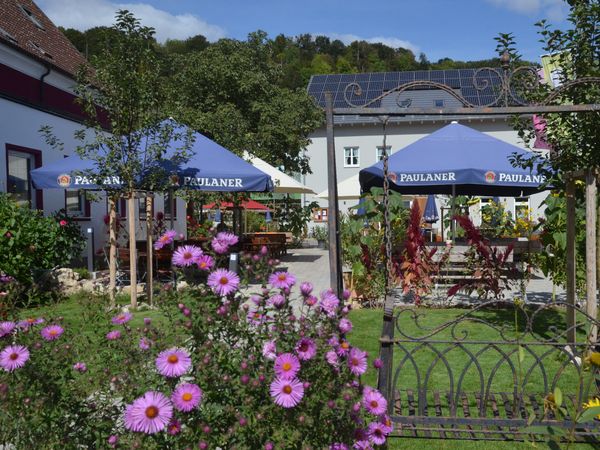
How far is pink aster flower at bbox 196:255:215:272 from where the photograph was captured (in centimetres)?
251

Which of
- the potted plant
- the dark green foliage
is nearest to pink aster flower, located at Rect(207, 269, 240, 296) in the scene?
the dark green foliage

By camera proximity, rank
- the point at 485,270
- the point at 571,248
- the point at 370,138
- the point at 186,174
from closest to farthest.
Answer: the point at 571,248 < the point at 485,270 < the point at 186,174 < the point at 370,138

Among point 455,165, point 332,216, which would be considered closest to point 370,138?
point 455,165

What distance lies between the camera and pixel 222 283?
2.46 metres

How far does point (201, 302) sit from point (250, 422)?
0.52m

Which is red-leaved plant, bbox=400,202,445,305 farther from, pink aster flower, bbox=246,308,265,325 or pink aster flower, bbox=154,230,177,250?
pink aster flower, bbox=246,308,265,325

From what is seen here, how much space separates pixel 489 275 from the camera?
28.4 feet

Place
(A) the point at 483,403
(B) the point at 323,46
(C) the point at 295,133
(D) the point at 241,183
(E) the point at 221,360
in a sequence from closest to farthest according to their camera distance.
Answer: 1. (E) the point at 221,360
2. (A) the point at 483,403
3. (D) the point at 241,183
4. (C) the point at 295,133
5. (B) the point at 323,46

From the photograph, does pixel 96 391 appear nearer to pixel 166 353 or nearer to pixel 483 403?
pixel 166 353

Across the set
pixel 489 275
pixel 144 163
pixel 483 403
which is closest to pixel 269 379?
pixel 483 403

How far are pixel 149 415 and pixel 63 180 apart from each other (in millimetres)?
8221

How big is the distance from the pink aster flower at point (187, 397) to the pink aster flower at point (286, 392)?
267 millimetres

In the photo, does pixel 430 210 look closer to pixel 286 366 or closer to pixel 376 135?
pixel 376 135

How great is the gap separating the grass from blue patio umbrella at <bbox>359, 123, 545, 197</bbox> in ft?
6.32
